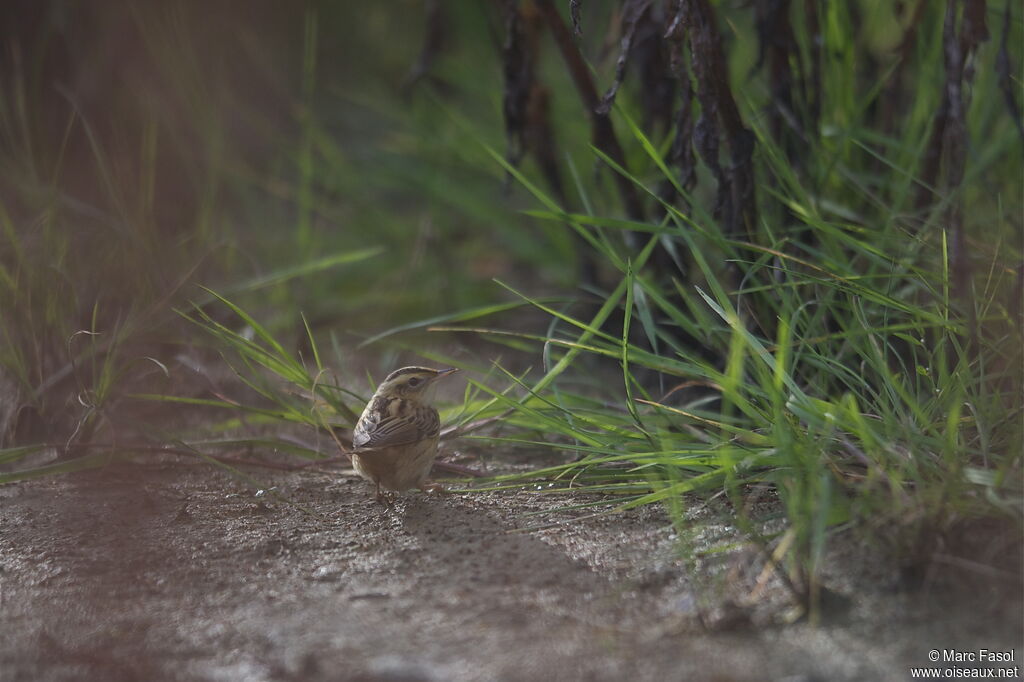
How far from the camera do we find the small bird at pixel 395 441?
9.61ft

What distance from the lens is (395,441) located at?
2.92m

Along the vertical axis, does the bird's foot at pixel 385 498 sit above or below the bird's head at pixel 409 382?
below

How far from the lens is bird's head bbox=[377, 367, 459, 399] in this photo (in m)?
3.26

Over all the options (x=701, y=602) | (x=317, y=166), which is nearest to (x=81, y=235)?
(x=317, y=166)

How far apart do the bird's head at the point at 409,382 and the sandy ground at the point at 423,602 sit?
0.43 meters

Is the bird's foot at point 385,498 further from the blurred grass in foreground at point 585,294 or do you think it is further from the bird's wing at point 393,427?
the blurred grass in foreground at point 585,294

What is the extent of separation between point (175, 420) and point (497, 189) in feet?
7.23

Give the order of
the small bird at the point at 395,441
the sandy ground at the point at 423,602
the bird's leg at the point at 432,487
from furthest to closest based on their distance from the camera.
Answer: the bird's leg at the point at 432,487 < the small bird at the point at 395,441 < the sandy ground at the point at 423,602

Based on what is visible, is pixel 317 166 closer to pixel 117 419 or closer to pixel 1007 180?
pixel 117 419

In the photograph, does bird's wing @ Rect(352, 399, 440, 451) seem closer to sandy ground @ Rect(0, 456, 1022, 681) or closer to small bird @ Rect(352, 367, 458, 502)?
small bird @ Rect(352, 367, 458, 502)

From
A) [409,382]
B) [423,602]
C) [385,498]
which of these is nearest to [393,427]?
[385,498]

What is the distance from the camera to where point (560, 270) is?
4.62 m

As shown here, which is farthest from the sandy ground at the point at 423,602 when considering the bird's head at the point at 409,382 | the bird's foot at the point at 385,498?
the bird's head at the point at 409,382

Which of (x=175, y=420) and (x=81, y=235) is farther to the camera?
(x=81, y=235)
